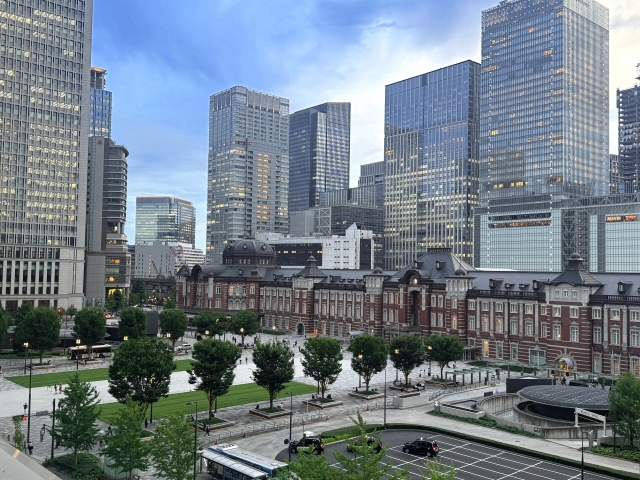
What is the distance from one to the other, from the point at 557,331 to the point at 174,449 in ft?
250

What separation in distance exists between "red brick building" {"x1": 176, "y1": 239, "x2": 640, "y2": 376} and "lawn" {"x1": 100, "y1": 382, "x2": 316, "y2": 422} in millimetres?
40691

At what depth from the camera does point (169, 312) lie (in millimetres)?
118688

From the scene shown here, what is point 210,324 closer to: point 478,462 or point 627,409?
point 478,462

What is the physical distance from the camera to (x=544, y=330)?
102 meters

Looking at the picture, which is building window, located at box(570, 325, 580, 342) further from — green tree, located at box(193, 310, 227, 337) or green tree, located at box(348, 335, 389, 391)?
green tree, located at box(193, 310, 227, 337)

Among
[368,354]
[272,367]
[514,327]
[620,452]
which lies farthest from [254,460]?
[514,327]

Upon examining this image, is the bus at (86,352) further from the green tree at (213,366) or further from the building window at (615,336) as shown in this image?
the building window at (615,336)

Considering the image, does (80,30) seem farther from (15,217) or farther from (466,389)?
(466,389)

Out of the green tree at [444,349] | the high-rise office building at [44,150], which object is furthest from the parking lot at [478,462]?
the high-rise office building at [44,150]

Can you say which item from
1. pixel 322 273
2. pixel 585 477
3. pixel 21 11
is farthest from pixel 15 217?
pixel 585 477

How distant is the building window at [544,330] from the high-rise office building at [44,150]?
133m

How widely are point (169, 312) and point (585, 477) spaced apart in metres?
86.9

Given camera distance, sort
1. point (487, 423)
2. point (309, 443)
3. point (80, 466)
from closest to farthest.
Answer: point (80, 466)
point (309, 443)
point (487, 423)

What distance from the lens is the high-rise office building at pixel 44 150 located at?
6457 inches
